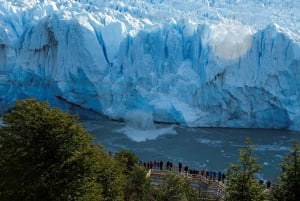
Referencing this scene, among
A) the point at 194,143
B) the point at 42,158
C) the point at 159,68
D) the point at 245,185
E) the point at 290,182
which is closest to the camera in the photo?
the point at 42,158

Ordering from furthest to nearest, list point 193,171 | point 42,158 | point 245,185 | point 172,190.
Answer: point 193,171
point 172,190
point 245,185
point 42,158

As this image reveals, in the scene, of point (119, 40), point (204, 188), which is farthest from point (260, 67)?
point (204, 188)

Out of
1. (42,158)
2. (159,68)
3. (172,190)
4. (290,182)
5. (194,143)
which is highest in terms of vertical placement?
(42,158)

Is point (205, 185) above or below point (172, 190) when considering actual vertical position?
below

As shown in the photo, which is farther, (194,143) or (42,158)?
(194,143)

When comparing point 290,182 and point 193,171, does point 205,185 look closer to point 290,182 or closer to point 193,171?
point 193,171

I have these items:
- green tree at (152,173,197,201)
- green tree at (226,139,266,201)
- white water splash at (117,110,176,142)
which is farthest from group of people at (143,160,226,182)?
green tree at (226,139,266,201)

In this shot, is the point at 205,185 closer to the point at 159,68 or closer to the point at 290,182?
the point at 290,182

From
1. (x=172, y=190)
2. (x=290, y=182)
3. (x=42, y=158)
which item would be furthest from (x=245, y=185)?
(x=42, y=158)
